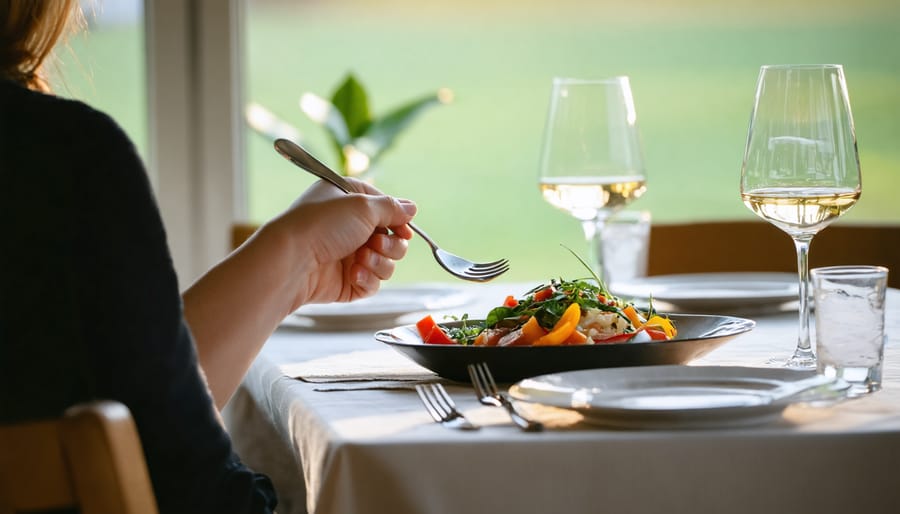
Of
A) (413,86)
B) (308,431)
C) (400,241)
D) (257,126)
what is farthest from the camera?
(413,86)

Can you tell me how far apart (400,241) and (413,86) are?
6.86 metres

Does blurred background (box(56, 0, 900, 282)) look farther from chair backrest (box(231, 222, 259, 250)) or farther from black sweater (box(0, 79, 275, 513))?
black sweater (box(0, 79, 275, 513))

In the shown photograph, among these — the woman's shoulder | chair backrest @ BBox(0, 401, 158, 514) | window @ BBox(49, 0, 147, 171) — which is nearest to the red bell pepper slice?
the woman's shoulder

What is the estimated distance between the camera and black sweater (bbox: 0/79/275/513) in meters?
0.75

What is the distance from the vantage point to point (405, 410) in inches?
33.0

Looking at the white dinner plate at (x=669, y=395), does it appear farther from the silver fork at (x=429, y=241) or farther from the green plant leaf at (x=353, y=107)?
the green plant leaf at (x=353, y=107)

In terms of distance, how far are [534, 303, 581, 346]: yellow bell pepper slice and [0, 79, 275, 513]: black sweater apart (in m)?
0.29

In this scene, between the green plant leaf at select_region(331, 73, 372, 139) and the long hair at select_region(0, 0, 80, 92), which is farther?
the green plant leaf at select_region(331, 73, 372, 139)

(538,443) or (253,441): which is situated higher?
(538,443)

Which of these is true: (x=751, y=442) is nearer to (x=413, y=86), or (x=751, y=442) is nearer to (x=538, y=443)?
(x=538, y=443)

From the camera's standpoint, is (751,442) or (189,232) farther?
(189,232)

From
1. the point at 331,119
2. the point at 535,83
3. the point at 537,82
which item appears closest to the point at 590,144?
the point at 331,119

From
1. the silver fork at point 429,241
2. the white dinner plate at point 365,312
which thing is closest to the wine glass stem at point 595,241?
the white dinner plate at point 365,312

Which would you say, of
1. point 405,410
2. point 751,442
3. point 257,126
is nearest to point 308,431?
point 405,410
